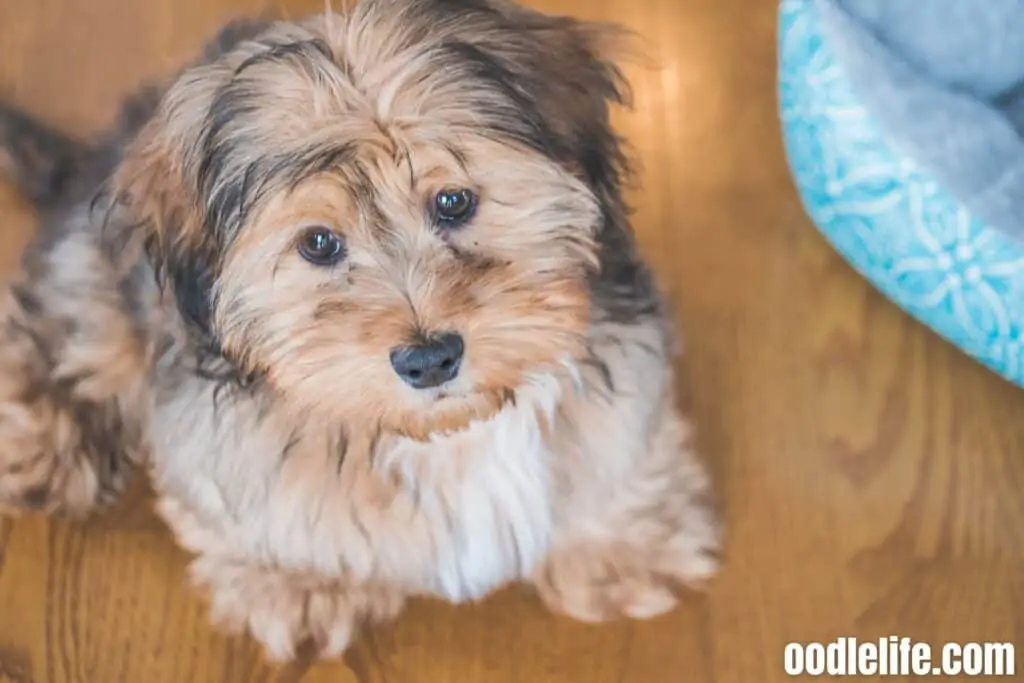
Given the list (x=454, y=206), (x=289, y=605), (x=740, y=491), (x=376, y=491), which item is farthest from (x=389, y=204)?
(x=740, y=491)

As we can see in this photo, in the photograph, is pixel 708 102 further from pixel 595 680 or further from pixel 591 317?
pixel 595 680

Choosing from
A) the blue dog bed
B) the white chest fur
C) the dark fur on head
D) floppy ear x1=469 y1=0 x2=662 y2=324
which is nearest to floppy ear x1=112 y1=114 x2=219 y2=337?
the dark fur on head

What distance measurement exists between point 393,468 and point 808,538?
1.75 feet

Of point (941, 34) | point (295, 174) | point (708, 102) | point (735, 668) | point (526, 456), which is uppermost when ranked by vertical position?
point (295, 174)

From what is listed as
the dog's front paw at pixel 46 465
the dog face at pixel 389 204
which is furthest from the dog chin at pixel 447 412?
the dog's front paw at pixel 46 465

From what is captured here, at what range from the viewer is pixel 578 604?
54.4 inches

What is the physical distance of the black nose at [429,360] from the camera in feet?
3.09

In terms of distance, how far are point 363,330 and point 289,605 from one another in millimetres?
507

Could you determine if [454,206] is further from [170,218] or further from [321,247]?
[170,218]

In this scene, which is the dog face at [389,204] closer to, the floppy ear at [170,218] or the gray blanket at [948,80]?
the floppy ear at [170,218]

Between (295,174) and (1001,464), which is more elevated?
(295,174)

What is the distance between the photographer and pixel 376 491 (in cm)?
118

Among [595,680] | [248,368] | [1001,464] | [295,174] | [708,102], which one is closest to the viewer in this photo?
[295,174]

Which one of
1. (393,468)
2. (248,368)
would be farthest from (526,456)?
(248,368)
